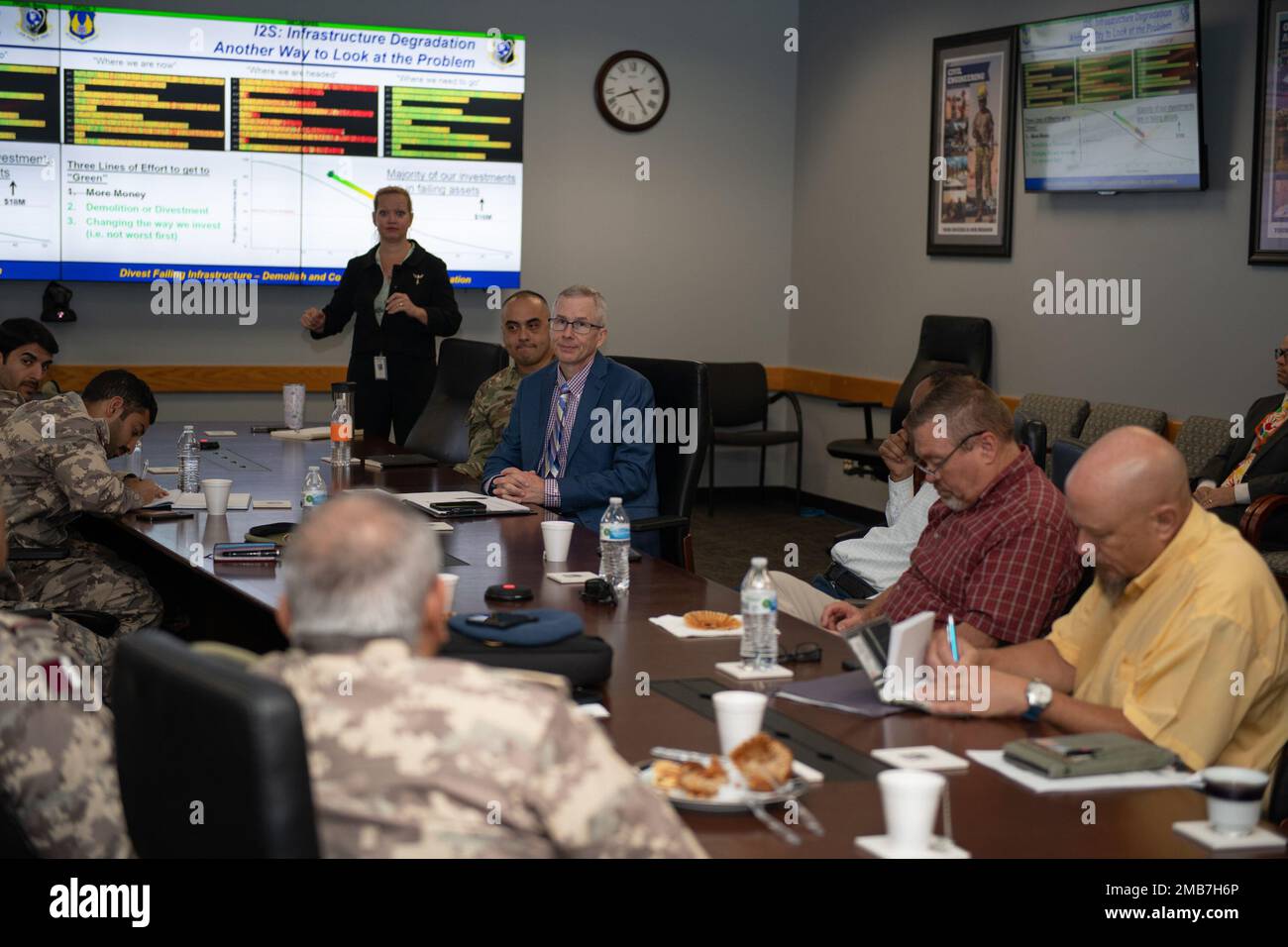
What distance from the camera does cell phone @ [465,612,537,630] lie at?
243 cm

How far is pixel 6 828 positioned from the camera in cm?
180

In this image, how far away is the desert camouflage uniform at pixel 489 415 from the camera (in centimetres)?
532

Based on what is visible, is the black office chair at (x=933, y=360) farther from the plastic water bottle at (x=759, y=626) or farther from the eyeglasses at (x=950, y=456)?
the plastic water bottle at (x=759, y=626)

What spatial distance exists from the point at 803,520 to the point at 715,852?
22.4 feet

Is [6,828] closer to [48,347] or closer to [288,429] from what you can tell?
[48,347]

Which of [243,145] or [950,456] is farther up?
[243,145]

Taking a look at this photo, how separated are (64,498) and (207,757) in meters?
2.74

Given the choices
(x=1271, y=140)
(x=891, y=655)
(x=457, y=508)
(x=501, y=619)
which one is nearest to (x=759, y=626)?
(x=891, y=655)

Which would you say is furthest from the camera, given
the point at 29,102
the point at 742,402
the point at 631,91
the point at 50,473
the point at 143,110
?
the point at 742,402

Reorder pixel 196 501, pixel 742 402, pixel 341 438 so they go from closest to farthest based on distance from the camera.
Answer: pixel 196 501 → pixel 341 438 → pixel 742 402

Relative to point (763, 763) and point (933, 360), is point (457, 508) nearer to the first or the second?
point (763, 763)

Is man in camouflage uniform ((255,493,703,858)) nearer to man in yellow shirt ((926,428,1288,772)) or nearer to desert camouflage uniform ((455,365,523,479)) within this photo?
man in yellow shirt ((926,428,1288,772))

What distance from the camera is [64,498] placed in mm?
4020
